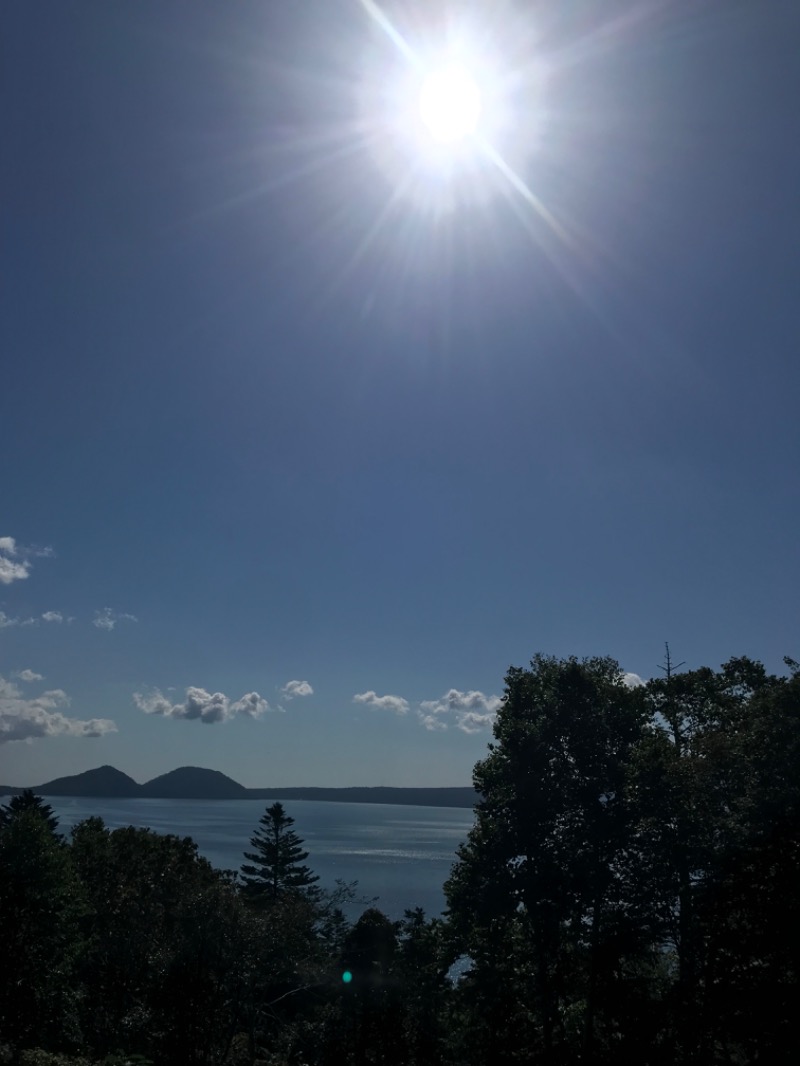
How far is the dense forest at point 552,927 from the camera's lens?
1283 cm

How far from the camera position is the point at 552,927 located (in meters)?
17.2

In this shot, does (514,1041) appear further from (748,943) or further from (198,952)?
(198,952)

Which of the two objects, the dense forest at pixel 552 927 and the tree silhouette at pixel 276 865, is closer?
the dense forest at pixel 552 927

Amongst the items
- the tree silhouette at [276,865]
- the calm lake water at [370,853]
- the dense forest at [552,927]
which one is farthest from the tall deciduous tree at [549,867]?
the tree silhouette at [276,865]

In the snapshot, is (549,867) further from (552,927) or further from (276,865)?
(276,865)

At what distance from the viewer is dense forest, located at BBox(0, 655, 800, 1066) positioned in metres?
12.8

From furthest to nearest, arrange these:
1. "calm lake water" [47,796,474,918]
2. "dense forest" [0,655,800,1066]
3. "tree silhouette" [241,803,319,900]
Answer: "calm lake water" [47,796,474,918]
"tree silhouette" [241,803,319,900]
"dense forest" [0,655,800,1066]

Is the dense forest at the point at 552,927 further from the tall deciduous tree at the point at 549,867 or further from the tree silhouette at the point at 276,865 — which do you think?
the tree silhouette at the point at 276,865

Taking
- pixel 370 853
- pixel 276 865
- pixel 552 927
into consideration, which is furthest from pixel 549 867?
pixel 370 853

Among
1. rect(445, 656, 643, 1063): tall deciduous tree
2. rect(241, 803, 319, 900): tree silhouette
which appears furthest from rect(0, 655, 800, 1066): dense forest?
rect(241, 803, 319, 900): tree silhouette

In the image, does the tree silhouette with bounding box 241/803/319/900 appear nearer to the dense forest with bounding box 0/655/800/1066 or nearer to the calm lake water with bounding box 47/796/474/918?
the calm lake water with bounding box 47/796/474/918

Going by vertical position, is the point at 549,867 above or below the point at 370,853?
above

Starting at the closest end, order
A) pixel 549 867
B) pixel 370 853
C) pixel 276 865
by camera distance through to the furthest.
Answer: pixel 549 867 → pixel 276 865 → pixel 370 853

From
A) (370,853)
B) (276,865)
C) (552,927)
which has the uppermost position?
(552,927)
